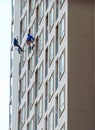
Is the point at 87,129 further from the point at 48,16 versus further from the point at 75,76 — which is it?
the point at 48,16

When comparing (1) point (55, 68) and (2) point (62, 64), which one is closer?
(2) point (62, 64)

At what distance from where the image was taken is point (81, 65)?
57.2m

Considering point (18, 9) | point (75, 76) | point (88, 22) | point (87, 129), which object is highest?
point (18, 9)

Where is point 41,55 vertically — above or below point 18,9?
below

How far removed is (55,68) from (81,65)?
16.0 feet

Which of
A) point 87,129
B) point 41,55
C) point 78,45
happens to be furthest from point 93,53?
point 41,55

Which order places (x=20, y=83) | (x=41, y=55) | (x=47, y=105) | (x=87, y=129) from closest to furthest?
(x=87, y=129) < (x=47, y=105) < (x=41, y=55) < (x=20, y=83)

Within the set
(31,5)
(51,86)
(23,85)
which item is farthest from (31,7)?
(51,86)

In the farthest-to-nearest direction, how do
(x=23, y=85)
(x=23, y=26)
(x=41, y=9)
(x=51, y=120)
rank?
(x=23, y=26) < (x=23, y=85) < (x=41, y=9) < (x=51, y=120)

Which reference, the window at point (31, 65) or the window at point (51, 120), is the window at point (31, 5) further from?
the window at point (51, 120)

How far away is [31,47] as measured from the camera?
71.4 m

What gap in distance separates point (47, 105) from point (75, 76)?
7092mm

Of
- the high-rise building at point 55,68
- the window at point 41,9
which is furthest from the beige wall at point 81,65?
the window at point 41,9

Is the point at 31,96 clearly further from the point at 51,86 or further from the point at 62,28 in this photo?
the point at 62,28
